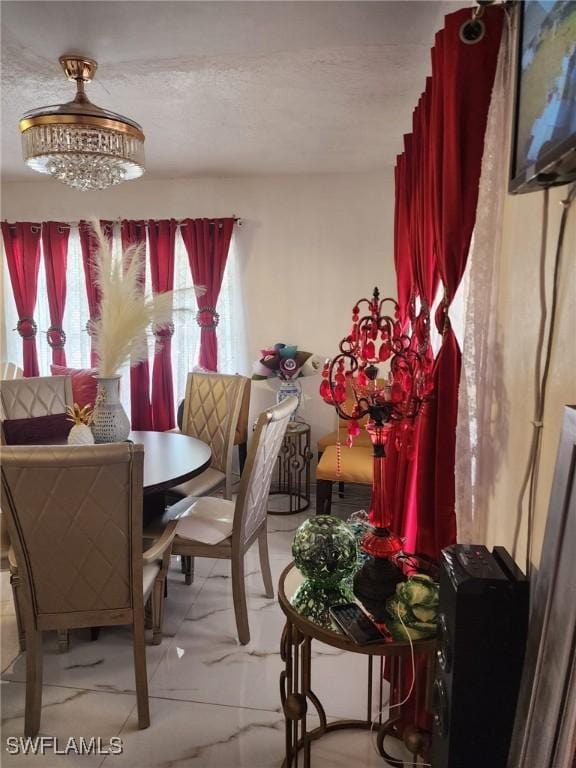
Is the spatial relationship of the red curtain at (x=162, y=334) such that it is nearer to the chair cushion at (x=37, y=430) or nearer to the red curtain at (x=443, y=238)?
the chair cushion at (x=37, y=430)

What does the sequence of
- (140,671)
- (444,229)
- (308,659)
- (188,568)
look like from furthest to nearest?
(188,568) → (140,671) → (444,229) → (308,659)

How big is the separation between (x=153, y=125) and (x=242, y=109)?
56 centimetres

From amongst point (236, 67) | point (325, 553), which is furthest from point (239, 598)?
point (236, 67)

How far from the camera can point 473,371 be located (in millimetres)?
1331

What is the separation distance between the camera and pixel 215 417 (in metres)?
3.08

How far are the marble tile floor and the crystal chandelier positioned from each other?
2024 millimetres

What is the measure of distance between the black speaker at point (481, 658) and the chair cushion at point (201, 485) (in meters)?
1.86

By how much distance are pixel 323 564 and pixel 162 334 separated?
3111 millimetres

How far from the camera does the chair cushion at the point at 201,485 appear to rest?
2736 mm

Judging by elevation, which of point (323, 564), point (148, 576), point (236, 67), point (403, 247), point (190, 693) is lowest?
point (190, 693)

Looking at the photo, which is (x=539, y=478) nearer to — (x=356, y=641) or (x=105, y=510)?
(x=356, y=641)

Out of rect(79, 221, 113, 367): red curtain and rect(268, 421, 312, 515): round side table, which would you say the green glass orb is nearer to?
rect(268, 421, 312, 515): round side table

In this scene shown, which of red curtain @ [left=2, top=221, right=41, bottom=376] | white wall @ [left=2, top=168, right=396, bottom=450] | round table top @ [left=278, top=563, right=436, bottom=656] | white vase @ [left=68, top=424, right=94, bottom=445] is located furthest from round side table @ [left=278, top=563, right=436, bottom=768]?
red curtain @ [left=2, top=221, right=41, bottom=376]

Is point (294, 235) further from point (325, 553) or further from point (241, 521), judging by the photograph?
point (325, 553)
